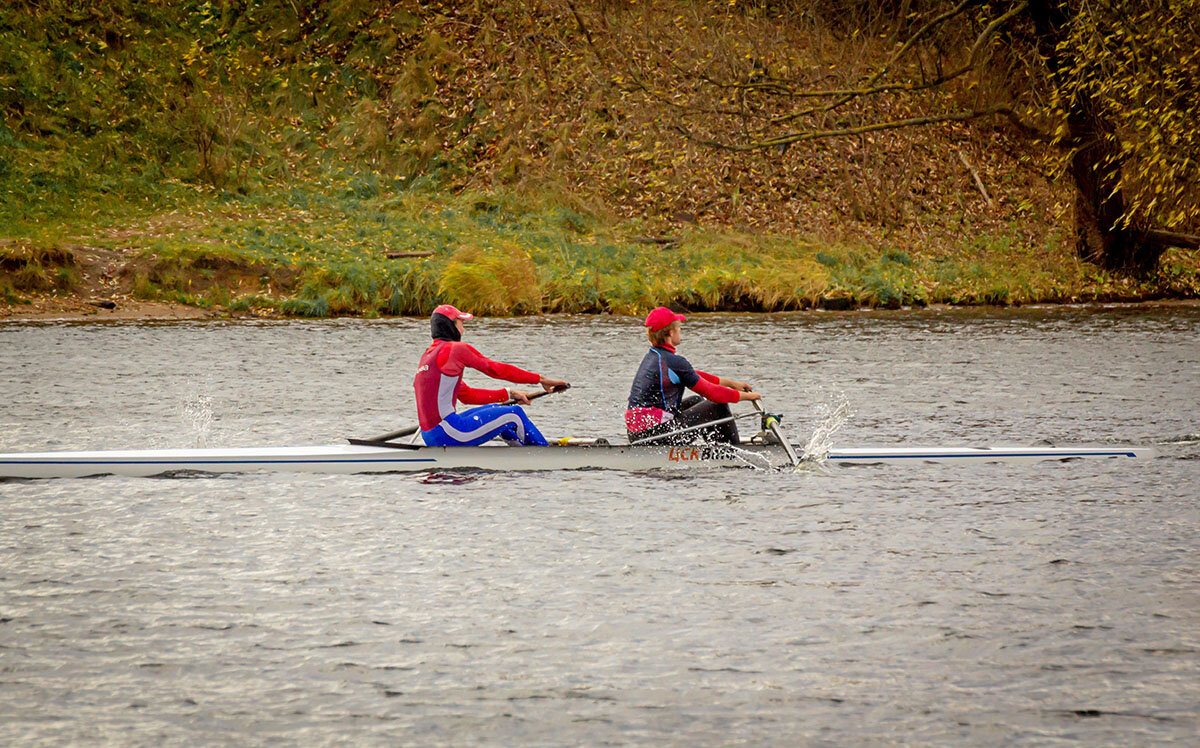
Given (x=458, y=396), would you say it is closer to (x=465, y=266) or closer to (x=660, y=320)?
(x=660, y=320)

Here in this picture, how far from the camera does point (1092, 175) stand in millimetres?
28984

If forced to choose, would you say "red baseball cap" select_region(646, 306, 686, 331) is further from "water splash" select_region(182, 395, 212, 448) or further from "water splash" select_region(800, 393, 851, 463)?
"water splash" select_region(182, 395, 212, 448)

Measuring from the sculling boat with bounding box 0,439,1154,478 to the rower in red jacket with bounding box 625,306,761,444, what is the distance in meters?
0.13

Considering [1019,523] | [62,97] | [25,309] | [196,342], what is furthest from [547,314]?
[1019,523]

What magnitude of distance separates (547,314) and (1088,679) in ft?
74.2

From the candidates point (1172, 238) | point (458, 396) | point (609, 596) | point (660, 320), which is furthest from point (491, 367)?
point (1172, 238)

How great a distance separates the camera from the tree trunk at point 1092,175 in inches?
1070

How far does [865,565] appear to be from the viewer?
8.52 metres

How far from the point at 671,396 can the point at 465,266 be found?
57.9 ft

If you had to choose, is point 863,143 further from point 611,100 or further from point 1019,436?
point 1019,436

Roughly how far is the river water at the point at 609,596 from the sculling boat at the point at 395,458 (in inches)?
7.1

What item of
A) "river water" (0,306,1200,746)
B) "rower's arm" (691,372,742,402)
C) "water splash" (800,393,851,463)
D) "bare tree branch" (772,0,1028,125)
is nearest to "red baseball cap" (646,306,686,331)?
"rower's arm" (691,372,742,402)

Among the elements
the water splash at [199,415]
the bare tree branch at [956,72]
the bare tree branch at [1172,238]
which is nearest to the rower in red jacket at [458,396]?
the water splash at [199,415]

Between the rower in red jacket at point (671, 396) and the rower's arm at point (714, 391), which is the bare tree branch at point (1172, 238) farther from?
the rower's arm at point (714, 391)
